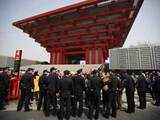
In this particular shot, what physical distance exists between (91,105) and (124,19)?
68.5 ft

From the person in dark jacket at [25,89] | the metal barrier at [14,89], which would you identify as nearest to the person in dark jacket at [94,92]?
the person in dark jacket at [25,89]

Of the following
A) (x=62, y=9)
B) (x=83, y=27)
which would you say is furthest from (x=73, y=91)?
(x=83, y=27)

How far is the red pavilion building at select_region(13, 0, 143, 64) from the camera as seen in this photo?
25859mm

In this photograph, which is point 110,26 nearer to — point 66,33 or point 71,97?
point 66,33

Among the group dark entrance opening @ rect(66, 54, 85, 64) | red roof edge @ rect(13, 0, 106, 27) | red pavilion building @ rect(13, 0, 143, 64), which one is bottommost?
dark entrance opening @ rect(66, 54, 85, 64)

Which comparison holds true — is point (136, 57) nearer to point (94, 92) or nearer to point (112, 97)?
point (112, 97)

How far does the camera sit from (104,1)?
81.8 ft

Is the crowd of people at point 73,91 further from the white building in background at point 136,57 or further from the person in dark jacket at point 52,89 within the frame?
the white building in background at point 136,57

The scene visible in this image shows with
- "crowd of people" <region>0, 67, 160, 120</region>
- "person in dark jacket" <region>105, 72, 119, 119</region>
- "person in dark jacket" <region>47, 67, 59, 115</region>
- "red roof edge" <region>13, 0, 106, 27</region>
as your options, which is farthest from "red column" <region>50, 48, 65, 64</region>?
"person in dark jacket" <region>105, 72, 119, 119</region>

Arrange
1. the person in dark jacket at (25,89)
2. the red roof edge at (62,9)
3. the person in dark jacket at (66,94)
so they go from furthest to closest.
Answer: the red roof edge at (62,9) < the person in dark jacket at (25,89) < the person in dark jacket at (66,94)

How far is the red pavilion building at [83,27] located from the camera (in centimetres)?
2586

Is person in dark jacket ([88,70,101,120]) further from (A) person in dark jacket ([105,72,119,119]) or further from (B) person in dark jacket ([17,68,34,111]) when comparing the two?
(B) person in dark jacket ([17,68,34,111])

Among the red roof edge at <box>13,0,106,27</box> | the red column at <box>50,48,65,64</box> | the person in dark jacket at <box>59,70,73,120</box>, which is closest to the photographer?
the person in dark jacket at <box>59,70,73,120</box>

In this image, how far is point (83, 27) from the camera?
30.4m
